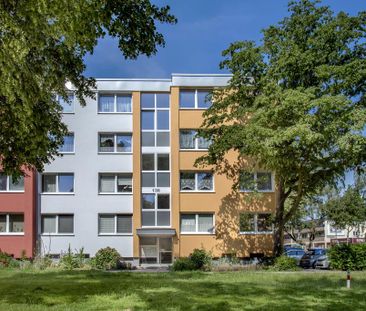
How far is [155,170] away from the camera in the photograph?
38719 millimetres

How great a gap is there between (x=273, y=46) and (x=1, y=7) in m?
24.5

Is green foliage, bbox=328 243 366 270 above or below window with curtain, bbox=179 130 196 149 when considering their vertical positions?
below

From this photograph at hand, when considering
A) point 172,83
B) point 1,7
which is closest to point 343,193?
point 172,83

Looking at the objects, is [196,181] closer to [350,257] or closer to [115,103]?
[115,103]

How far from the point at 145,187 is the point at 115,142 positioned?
161 inches

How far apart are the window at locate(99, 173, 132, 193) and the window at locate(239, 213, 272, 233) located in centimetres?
840

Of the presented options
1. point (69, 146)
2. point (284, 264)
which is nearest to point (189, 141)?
point (69, 146)

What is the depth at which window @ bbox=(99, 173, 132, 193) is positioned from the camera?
38.9 m

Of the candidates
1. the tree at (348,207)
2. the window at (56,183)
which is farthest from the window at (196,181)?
the tree at (348,207)

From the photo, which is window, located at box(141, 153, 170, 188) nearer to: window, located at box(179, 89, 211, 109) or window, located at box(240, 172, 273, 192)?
window, located at box(179, 89, 211, 109)

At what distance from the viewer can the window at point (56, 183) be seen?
38.9 meters

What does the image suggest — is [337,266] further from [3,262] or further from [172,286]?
[3,262]

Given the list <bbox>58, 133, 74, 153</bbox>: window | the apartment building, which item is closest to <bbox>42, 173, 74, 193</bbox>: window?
the apartment building

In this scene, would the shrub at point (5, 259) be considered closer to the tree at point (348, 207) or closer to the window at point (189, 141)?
the window at point (189, 141)
